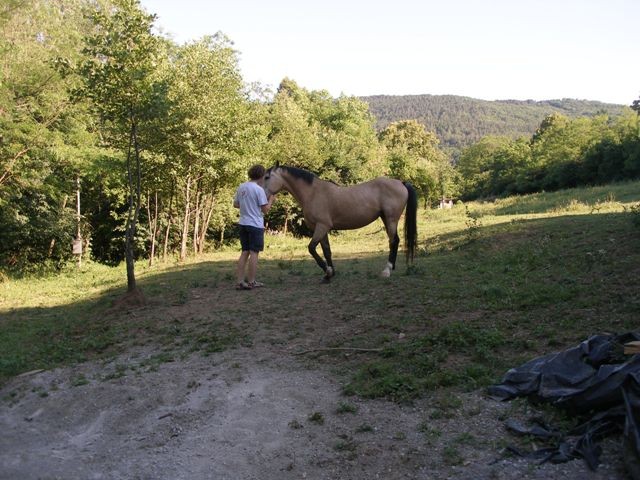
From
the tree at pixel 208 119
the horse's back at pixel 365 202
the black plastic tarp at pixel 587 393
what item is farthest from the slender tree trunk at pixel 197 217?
the black plastic tarp at pixel 587 393

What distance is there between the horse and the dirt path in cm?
380

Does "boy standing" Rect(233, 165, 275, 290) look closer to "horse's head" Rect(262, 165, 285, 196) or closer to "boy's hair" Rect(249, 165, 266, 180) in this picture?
"boy's hair" Rect(249, 165, 266, 180)

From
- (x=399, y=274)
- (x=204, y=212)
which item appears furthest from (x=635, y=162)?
(x=399, y=274)

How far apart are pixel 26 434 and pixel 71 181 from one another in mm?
15158

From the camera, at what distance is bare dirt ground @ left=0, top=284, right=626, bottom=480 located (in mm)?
3703

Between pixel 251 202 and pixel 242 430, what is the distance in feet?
17.2

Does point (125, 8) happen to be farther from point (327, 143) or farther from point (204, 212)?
point (327, 143)

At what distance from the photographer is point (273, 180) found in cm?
941

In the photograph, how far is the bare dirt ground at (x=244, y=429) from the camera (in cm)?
370

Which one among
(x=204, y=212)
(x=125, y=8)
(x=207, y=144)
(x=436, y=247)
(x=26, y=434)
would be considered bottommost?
(x=26, y=434)

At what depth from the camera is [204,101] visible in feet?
52.1

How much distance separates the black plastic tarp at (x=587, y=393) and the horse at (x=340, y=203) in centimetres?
500


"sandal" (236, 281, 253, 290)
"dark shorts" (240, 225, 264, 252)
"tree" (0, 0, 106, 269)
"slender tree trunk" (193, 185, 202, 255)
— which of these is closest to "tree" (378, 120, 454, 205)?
"slender tree trunk" (193, 185, 202, 255)

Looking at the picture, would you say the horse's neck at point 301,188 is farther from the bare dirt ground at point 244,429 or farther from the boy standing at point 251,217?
the bare dirt ground at point 244,429
